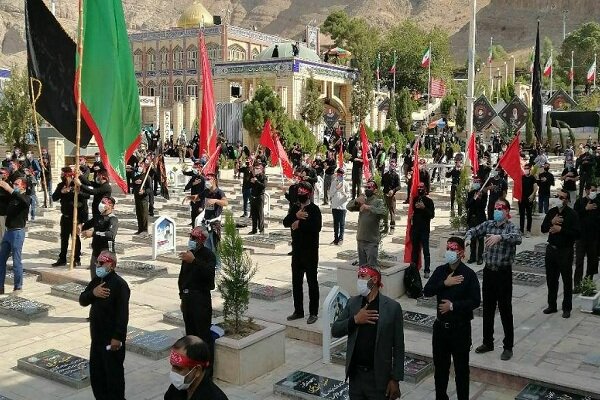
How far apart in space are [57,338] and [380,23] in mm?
165002

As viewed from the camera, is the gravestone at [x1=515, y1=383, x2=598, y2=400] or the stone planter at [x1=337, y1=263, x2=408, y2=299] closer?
the gravestone at [x1=515, y1=383, x2=598, y2=400]

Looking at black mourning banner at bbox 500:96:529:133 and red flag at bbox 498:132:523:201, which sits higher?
black mourning banner at bbox 500:96:529:133

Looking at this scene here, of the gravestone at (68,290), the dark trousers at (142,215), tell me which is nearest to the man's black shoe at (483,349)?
the gravestone at (68,290)

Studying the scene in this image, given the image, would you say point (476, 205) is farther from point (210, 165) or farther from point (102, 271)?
point (102, 271)

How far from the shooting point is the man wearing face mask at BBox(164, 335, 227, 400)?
3910 mm

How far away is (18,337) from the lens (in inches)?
356

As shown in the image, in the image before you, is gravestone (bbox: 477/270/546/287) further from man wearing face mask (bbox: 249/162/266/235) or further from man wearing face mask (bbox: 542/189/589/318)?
man wearing face mask (bbox: 249/162/266/235)

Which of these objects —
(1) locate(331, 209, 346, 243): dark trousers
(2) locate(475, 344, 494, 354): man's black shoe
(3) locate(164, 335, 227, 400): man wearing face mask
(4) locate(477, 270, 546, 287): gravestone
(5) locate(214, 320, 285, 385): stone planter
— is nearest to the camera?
(3) locate(164, 335, 227, 400): man wearing face mask

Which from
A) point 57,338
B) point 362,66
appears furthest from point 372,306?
point 362,66

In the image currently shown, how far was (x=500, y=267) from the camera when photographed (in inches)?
307

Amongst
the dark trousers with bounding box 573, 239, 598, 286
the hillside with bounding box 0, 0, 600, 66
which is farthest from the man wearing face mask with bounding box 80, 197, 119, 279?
the hillside with bounding box 0, 0, 600, 66

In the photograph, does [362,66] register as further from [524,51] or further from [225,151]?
[524,51]

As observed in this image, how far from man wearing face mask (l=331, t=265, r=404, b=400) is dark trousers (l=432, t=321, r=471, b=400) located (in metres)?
1.33

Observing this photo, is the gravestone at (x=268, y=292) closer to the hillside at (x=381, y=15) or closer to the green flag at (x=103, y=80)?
the green flag at (x=103, y=80)
